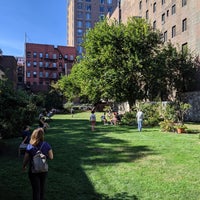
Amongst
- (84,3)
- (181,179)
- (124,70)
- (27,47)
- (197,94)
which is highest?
(84,3)

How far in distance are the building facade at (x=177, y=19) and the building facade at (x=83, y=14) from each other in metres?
60.6

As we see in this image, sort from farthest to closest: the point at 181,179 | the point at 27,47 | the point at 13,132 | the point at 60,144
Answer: the point at 27,47
the point at 60,144
the point at 13,132
the point at 181,179

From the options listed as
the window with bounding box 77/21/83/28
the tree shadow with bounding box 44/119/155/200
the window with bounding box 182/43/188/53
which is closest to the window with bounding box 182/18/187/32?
the window with bounding box 182/43/188/53

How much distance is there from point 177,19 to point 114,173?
106 feet

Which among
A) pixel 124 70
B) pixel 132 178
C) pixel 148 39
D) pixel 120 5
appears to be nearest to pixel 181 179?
pixel 132 178

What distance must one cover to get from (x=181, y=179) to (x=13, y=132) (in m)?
7.54

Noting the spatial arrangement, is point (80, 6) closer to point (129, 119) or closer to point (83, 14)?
point (83, 14)

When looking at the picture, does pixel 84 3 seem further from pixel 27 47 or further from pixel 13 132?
pixel 13 132

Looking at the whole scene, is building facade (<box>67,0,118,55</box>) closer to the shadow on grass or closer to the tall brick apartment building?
the tall brick apartment building

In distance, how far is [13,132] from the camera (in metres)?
12.6

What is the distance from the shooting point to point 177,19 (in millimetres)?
37219

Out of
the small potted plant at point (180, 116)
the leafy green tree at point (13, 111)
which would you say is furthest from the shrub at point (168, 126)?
the leafy green tree at point (13, 111)

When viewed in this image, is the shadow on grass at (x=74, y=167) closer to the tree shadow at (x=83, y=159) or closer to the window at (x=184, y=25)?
the tree shadow at (x=83, y=159)

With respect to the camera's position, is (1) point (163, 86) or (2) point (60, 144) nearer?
(2) point (60, 144)
